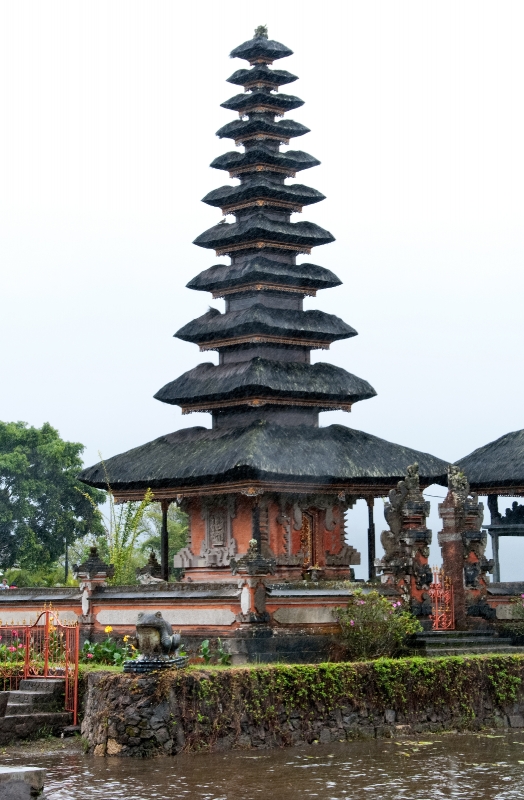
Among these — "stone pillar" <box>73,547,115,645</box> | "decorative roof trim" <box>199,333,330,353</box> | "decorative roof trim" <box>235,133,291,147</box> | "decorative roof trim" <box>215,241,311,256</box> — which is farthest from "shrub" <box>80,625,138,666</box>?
"decorative roof trim" <box>235,133,291,147</box>

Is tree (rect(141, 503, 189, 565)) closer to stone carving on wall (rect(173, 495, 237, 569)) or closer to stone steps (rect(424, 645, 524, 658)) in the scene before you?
stone carving on wall (rect(173, 495, 237, 569))

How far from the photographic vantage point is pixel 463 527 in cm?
2839

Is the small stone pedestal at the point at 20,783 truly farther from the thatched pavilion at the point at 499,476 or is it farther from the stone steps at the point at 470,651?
the thatched pavilion at the point at 499,476

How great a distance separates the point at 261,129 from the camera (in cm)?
3772

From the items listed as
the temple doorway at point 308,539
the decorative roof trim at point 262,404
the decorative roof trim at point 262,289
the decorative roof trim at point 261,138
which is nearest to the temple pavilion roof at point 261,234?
the decorative roof trim at point 262,289

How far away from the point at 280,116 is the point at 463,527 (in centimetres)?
1604

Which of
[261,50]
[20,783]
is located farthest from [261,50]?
[20,783]

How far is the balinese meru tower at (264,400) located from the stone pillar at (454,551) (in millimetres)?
4930

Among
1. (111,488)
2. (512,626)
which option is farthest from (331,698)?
(111,488)

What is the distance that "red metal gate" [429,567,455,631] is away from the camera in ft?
90.1

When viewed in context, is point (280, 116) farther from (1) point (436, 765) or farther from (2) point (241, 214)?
(1) point (436, 765)

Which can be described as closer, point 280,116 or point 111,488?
point 111,488

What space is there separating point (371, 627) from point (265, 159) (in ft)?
57.0

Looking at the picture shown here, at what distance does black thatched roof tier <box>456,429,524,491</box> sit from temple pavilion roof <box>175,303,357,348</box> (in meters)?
5.37
